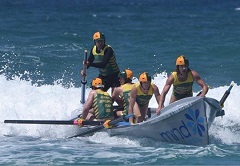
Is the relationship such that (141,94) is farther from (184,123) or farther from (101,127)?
(184,123)

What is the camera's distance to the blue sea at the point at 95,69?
14.0m

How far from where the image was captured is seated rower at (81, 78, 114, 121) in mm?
15602

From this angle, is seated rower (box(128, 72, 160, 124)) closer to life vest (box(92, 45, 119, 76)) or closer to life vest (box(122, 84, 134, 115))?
life vest (box(122, 84, 134, 115))

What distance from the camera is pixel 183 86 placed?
15.0 meters

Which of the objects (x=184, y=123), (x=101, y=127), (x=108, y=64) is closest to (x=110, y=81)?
(x=108, y=64)

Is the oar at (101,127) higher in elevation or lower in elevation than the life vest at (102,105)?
lower

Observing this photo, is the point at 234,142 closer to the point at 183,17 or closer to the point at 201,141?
the point at 201,141

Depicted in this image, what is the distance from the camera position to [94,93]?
51.3 feet

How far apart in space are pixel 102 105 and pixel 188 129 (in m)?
2.27

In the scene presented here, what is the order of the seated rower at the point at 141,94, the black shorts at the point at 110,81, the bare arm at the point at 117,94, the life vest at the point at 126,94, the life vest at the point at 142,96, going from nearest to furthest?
1. the seated rower at the point at 141,94
2. the life vest at the point at 142,96
3. the life vest at the point at 126,94
4. the bare arm at the point at 117,94
5. the black shorts at the point at 110,81

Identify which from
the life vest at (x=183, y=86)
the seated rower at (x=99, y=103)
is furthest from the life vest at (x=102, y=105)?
the life vest at (x=183, y=86)

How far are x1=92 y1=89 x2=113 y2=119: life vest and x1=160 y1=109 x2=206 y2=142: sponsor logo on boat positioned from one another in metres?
1.63

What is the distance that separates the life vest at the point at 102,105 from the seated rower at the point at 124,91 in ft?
1.07

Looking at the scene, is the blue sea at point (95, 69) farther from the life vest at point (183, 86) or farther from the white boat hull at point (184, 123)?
the life vest at point (183, 86)
